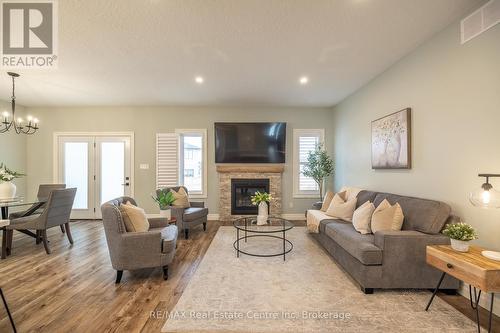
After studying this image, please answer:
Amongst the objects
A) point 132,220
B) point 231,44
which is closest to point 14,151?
point 132,220

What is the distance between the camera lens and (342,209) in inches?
145

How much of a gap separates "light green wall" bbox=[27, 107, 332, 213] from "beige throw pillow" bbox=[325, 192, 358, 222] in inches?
74.0

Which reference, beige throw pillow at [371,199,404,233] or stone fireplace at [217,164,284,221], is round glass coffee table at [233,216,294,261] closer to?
beige throw pillow at [371,199,404,233]

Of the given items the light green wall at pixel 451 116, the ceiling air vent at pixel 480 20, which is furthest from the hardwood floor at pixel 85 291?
the ceiling air vent at pixel 480 20

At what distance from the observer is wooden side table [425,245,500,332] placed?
157cm

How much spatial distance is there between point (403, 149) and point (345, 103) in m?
2.31

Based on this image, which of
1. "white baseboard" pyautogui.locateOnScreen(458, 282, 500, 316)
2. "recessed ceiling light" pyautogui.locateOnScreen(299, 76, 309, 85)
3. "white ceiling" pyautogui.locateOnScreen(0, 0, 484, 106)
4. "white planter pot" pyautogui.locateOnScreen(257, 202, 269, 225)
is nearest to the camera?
"white baseboard" pyautogui.locateOnScreen(458, 282, 500, 316)

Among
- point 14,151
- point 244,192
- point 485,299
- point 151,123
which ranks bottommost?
point 485,299

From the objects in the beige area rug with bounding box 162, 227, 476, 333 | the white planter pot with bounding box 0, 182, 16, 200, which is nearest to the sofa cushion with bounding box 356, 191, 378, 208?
the beige area rug with bounding box 162, 227, 476, 333

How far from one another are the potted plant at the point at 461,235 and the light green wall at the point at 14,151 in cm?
819

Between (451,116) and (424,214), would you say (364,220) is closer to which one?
(424,214)

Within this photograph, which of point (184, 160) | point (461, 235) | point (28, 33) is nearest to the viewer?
point (461, 235)

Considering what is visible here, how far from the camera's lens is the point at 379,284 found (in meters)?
2.32

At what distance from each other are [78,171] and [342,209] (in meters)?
6.36
